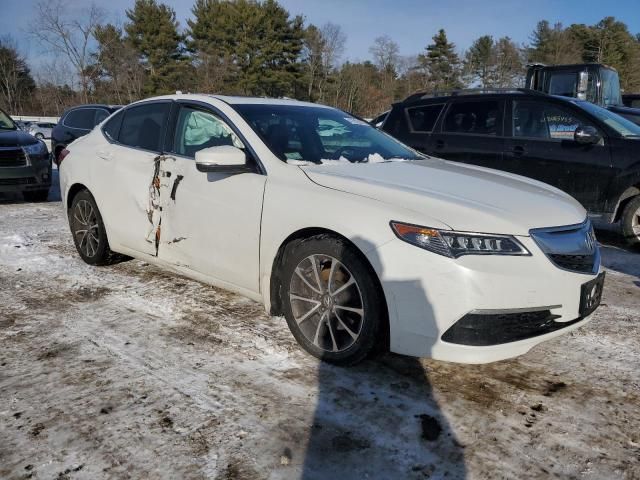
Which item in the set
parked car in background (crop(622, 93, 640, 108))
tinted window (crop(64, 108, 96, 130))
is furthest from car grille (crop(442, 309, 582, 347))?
parked car in background (crop(622, 93, 640, 108))

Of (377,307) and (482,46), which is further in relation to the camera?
(482,46)

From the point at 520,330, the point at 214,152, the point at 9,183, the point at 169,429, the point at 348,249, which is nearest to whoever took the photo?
the point at 169,429

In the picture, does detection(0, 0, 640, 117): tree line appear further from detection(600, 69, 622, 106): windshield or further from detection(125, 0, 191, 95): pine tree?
detection(600, 69, 622, 106): windshield

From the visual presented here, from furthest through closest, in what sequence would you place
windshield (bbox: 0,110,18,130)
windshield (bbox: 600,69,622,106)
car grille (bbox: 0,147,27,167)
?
windshield (bbox: 600,69,622,106) < windshield (bbox: 0,110,18,130) < car grille (bbox: 0,147,27,167)

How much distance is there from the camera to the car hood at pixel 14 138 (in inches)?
310

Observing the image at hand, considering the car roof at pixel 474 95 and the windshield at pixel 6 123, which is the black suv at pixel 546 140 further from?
the windshield at pixel 6 123

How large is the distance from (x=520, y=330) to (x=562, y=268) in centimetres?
39

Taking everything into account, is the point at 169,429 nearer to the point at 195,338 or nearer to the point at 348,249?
the point at 195,338

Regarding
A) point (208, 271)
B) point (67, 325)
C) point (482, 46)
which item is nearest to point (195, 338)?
point (208, 271)

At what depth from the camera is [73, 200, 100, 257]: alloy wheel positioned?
4707mm

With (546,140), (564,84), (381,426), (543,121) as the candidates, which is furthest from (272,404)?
(564,84)

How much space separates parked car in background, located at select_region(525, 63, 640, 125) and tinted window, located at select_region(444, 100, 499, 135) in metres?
5.09

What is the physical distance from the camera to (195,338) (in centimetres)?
334

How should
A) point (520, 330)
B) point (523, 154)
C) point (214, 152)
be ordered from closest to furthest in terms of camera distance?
point (520, 330)
point (214, 152)
point (523, 154)
